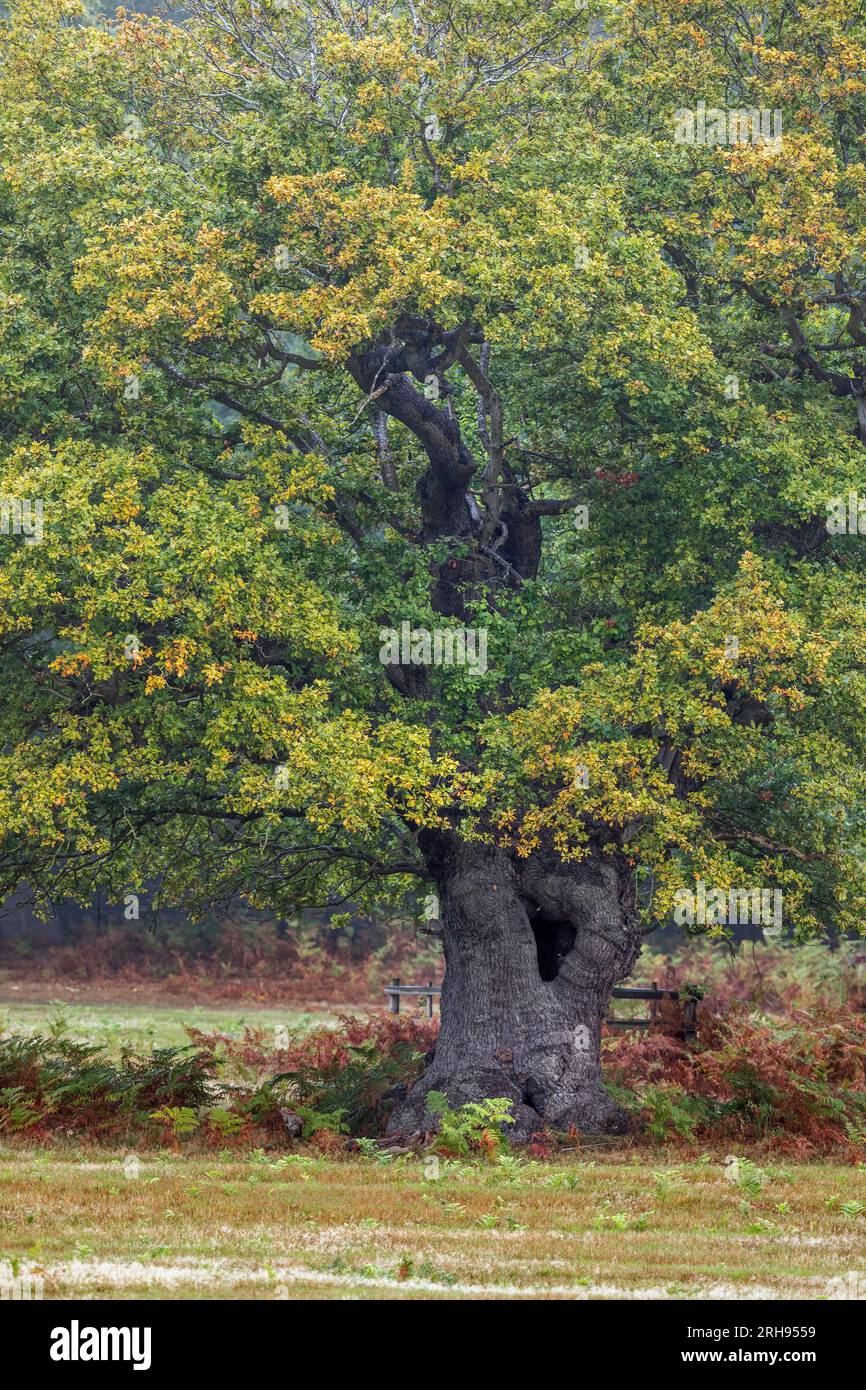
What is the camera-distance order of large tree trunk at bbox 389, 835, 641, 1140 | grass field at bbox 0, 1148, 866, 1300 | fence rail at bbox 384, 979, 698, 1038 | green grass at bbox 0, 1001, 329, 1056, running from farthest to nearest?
green grass at bbox 0, 1001, 329, 1056 → fence rail at bbox 384, 979, 698, 1038 → large tree trunk at bbox 389, 835, 641, 1140 → grass field at bbox 0, 1148, 866, 1300

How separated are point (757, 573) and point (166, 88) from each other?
11172 millimetres

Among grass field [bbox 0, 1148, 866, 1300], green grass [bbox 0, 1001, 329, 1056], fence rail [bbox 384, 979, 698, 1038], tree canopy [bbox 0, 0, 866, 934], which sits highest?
tree canopy [bbox 0, 0, 866, 934]

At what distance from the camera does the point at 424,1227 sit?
14891 mm

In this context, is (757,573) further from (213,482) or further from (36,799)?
(36,799)

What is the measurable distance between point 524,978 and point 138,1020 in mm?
19621

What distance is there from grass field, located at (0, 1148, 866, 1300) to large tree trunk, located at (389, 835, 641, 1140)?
1711 mm

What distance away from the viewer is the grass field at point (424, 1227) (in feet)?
39.8

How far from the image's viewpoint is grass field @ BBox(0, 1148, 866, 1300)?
12.1 metres

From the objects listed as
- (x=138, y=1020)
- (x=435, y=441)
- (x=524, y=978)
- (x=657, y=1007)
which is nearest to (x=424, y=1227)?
(x=524, y=978)

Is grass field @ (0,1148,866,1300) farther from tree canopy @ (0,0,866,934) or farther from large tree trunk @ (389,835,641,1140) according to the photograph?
tree canopy @ (0,0,866,934)

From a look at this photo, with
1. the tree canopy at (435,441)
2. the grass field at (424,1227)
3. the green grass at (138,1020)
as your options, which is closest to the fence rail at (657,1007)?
the tree canopy at (435,441)

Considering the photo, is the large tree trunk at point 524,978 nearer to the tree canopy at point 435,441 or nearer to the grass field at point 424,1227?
the tree canopy at point 435,441

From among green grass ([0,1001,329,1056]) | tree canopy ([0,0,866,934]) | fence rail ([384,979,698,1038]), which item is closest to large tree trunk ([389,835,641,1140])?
tree canopy ([0,0,866,934])

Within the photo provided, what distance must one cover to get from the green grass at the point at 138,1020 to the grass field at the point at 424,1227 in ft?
47.7
